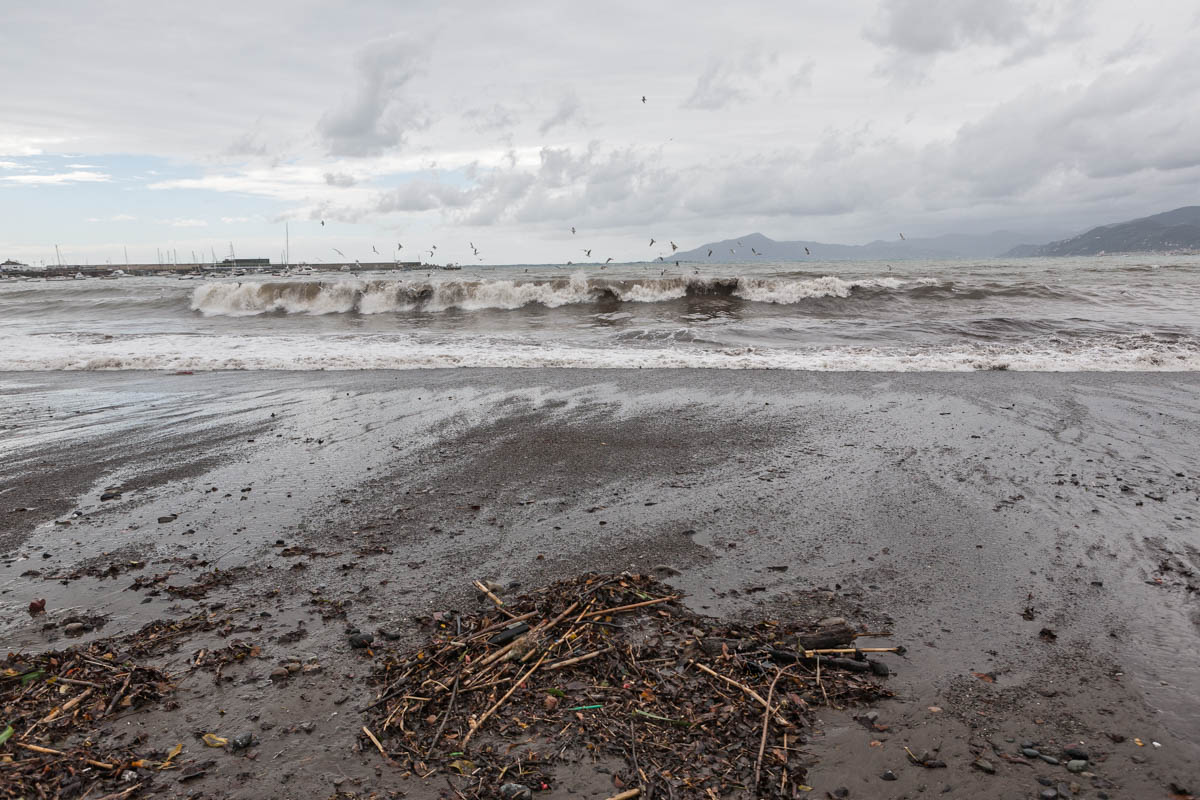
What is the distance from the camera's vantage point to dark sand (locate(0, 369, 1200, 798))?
258cm

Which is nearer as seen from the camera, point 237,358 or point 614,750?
point 614,750

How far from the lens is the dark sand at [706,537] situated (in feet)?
8.46

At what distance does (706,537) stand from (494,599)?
1.67 metres

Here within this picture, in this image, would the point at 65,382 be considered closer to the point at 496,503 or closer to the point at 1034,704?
the point at 496,503

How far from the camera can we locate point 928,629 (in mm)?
3312

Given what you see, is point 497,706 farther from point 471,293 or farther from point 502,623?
point 471,293

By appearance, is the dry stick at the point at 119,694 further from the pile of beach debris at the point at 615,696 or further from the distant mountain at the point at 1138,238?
the distant mountain at the point at 1138,238

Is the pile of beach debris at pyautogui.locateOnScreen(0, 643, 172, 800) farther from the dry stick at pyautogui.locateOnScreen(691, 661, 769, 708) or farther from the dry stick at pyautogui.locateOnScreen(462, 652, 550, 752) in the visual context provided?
the dry stick at pyautogui.locateOnScreen(691, 661, 769, 708)

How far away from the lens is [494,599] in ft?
11.6

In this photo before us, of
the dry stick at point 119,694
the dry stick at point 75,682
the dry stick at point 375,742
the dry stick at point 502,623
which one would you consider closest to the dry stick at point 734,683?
the dry stick at point 502,623

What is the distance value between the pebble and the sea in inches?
378

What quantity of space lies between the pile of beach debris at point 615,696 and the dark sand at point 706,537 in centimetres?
14

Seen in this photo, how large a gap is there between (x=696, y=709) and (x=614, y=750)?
41 cm

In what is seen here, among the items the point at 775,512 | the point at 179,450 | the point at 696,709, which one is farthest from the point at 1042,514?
the point at 179,450
